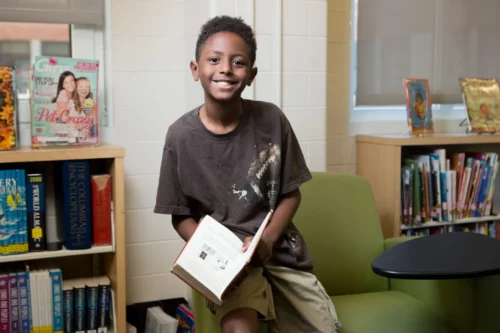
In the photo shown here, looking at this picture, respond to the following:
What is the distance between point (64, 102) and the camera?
2246 mm

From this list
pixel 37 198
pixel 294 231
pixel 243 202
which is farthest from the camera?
Result: pixel 37 198

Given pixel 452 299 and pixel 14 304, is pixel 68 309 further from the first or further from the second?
pixel 452 299

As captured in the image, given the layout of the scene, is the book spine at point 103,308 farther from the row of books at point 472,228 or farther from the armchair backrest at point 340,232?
the row of books at point 472,228

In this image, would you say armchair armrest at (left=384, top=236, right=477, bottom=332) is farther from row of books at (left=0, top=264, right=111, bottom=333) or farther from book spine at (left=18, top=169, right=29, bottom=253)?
book spine at (left=18, top=169, right=29, bottom=253)

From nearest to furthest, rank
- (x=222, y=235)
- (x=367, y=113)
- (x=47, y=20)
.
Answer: (x=222, y=235), (x=47, y=20), (x=367, y=113)

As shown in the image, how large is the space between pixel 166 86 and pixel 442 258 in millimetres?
1484

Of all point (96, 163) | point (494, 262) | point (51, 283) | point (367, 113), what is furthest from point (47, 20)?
point (494, 262)

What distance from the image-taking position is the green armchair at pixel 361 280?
1.81 meters

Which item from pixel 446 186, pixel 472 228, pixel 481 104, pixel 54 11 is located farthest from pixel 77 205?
pixel 481 104

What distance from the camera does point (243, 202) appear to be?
157 cm

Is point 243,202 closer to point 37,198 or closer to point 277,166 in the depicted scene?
point 277,166

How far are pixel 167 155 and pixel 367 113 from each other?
1696 millimetres

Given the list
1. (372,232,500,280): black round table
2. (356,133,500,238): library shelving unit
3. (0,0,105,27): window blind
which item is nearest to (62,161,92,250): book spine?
(0,0,105,27): window blind

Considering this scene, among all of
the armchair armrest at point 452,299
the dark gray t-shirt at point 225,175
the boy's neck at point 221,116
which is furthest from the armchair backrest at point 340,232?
the boy's neck at point 221,116
